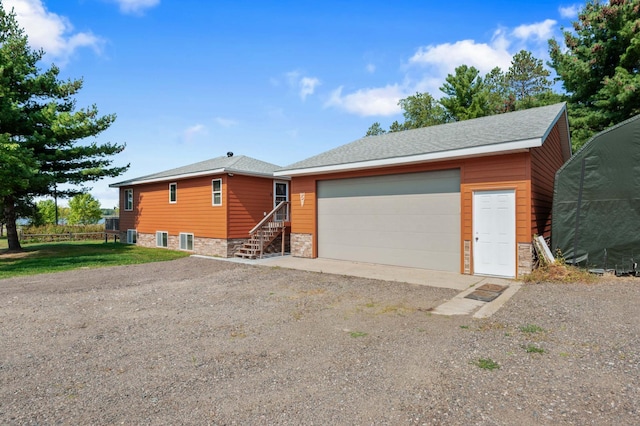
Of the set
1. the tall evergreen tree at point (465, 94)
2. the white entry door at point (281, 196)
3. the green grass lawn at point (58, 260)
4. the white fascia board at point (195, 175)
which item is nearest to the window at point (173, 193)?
the white fascia board at point (195, 175)

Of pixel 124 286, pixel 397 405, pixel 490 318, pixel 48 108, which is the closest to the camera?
pixel 397 405

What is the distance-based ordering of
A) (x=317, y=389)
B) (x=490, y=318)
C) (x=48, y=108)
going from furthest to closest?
1. (x=48, y=108)
2. (x=490, y=318)
3. (x=317, y=389)

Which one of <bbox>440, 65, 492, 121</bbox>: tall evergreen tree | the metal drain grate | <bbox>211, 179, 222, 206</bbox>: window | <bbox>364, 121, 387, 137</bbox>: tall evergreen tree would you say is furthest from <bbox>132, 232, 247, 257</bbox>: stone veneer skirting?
<bbox>364, 121, 387, 137</bbox>: tall evergreen tree

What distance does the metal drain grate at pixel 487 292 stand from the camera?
6.11 meters

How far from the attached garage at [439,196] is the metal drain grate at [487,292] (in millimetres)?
1163

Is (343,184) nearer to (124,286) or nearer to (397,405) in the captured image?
(124,286)

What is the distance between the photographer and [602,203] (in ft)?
25.6

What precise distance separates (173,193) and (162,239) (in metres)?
2.44

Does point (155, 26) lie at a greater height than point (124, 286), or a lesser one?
greater

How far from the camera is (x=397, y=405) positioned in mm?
2670

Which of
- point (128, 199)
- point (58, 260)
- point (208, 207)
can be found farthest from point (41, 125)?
point (208, 207)

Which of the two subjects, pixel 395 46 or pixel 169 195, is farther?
pixel 169 195

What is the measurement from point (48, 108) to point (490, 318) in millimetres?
18471

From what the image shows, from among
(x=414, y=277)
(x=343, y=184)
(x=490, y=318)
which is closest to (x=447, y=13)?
(x=343, y=184)
